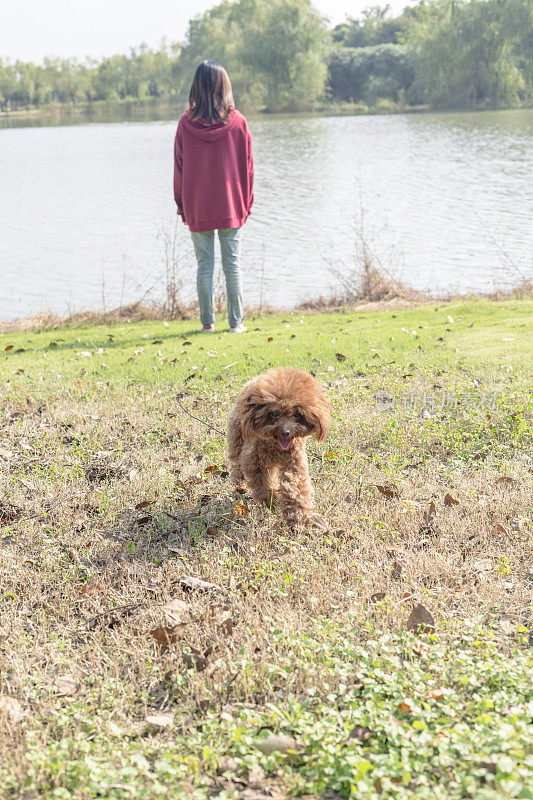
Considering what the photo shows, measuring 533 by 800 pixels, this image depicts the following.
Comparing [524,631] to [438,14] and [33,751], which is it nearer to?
[33,751]

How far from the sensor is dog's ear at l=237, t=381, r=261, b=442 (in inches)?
161

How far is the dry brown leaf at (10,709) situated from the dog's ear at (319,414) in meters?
2.16

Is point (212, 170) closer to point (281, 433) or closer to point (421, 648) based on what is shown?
point (281, 433)

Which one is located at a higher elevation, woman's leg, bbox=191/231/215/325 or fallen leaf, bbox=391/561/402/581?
woman's leg, bbox=191/231/215/325

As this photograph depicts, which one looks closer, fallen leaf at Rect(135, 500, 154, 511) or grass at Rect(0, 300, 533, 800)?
grass at Rect(0, 300, 533, 800)

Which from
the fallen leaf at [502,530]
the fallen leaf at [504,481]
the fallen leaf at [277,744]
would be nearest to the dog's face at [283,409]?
the fallen leaf at [502,530]

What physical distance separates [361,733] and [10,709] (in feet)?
4.65

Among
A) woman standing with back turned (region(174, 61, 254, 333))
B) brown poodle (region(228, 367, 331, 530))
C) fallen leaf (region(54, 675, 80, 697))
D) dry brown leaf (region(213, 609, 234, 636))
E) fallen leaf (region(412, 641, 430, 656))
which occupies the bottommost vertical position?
fallen leaf (region(54, 675, 80, 697))

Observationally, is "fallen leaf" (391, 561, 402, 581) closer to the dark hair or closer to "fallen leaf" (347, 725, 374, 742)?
"fallen leaf" (347, 725, 374, 742)

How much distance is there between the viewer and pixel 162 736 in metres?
2.58

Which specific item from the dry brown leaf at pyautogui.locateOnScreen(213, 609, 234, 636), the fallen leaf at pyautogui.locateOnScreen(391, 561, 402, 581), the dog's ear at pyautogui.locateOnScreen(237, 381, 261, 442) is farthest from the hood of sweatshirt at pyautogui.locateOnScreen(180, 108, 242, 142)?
the dry brown leaf at pyautogui.locateOnScreen(213, 609, 234, 636)

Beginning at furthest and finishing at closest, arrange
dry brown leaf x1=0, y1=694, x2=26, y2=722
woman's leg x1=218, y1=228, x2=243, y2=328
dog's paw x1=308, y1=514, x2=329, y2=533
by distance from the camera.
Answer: woman's leg x1=218, y1=228, x2=243, y2=328 → dog's paw x1=308, y1=514, x2=329, y2=533 → dry brown leaf x1=0, y1=694, x2=26, y2=722

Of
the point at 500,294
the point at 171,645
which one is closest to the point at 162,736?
the point at 171,645

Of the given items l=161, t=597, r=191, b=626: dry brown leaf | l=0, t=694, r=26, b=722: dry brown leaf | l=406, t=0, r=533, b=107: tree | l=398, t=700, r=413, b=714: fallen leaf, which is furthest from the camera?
l=406, t=0, r=533, b=107: tree
